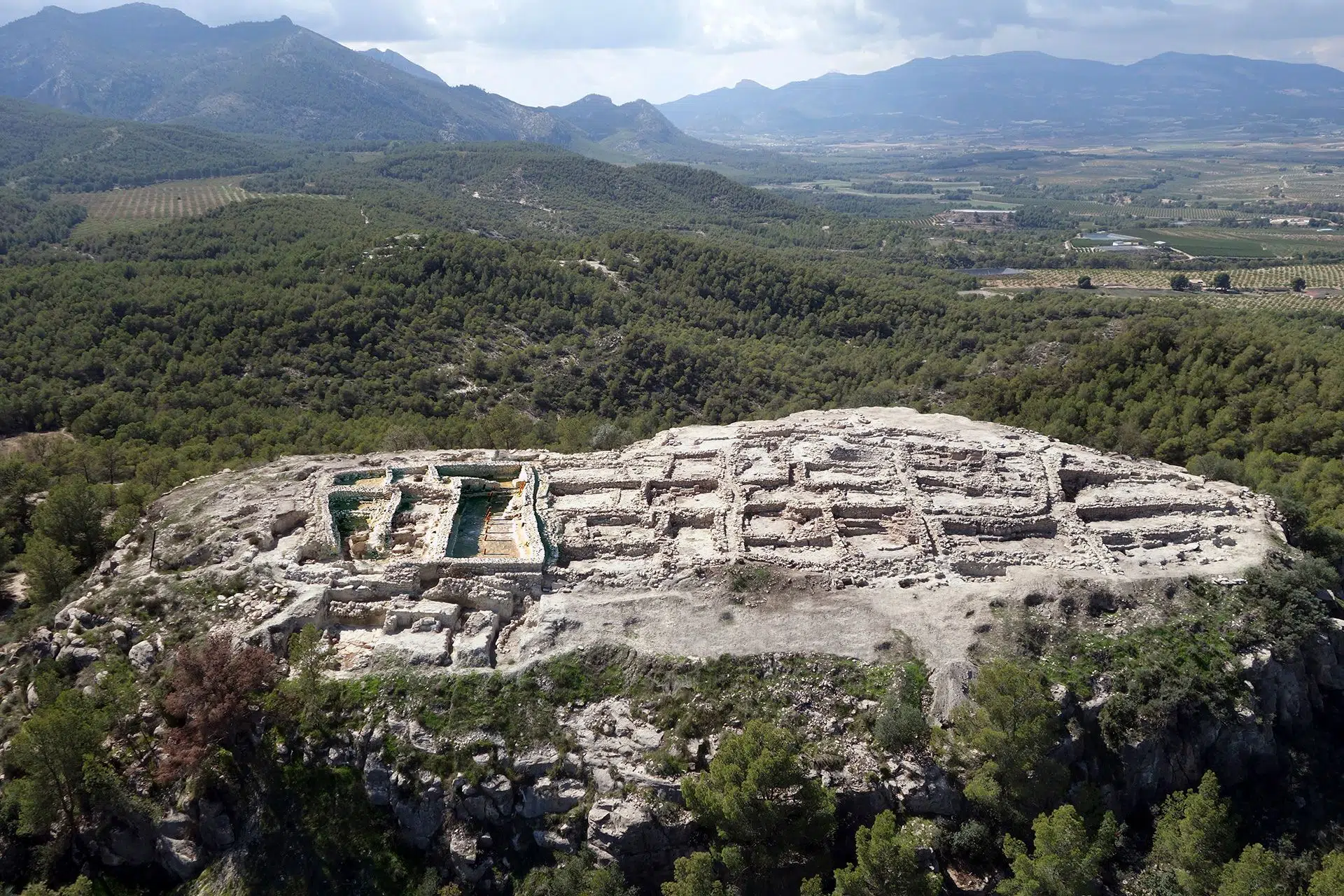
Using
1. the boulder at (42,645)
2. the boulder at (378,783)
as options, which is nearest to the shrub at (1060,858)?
the boulder at (378,783)

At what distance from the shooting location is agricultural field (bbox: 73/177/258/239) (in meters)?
108

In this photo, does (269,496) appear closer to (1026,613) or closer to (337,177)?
(1026,613)

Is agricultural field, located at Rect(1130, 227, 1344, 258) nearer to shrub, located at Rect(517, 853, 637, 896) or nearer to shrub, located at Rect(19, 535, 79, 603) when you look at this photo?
shrub, located at Rect(517, 853, 637, 896)

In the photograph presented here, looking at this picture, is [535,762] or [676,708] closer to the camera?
[535,762]

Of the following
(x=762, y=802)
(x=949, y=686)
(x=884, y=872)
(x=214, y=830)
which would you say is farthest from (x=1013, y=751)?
(x=214, y=830)

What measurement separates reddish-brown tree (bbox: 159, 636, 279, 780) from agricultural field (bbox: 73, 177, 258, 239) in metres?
105

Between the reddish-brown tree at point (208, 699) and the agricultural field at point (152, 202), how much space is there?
344 feet

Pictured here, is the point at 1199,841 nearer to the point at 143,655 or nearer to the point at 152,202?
the point at 143,655

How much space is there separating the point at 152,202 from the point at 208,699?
455 feet

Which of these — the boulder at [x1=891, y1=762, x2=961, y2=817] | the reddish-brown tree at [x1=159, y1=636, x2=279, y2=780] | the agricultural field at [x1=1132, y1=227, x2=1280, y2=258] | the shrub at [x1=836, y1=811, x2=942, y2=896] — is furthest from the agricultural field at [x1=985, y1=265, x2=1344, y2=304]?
the reddish-brown tree at [x1=159, y1=636, x2=279, y2=780]

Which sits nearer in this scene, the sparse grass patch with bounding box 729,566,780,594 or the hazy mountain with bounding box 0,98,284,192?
the sparse grass patch with bounding box 729,566,780,594

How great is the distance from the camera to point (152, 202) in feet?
415

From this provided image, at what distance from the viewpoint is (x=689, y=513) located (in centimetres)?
2852

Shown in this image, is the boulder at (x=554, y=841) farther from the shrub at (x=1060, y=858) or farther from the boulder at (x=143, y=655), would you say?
the boulder at (x=143, y=655)
